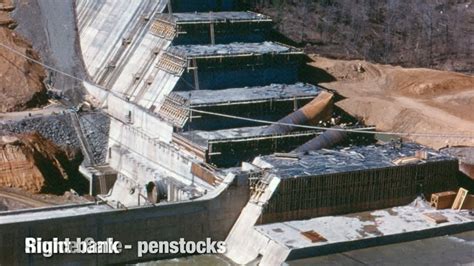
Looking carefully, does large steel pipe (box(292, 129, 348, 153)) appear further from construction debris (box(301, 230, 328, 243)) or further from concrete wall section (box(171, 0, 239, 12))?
concrete wall section (box(171, 0, 239, 12))

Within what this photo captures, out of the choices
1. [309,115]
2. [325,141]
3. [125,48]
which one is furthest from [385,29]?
[325,141]

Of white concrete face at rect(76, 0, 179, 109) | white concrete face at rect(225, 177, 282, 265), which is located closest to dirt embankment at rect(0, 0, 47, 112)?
white concrete face at rect(76, 0, 179, 109)

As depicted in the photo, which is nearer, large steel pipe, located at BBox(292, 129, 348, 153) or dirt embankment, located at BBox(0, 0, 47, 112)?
large steel pipe, located at BBox(292, 129, 348, 153)

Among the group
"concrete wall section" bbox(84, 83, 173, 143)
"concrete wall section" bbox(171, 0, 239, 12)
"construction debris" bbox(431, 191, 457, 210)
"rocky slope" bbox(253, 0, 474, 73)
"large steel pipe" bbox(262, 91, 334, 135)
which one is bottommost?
"construction debris" bbox(431, 191, 457, 210)

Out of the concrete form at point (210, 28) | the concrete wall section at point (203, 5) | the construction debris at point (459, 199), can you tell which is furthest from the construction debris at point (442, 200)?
the concrete wall section at point (203, 5)

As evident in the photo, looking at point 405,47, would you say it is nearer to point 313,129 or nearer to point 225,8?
point 225,8
